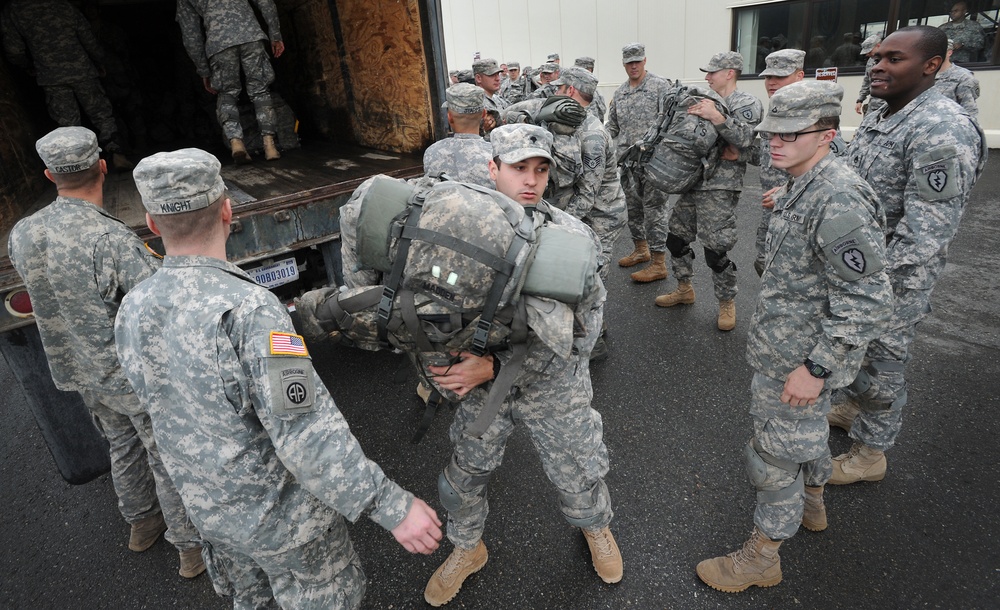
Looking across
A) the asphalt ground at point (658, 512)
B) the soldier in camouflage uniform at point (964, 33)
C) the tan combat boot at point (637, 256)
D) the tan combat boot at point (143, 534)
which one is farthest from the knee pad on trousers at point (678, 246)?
the soldier in camouflage uniform at point (964, 33)

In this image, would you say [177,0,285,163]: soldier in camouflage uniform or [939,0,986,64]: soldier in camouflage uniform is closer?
[177,0,285,163]: soldier in camouflage uniform

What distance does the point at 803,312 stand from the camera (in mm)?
1892

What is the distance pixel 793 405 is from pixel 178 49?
25.2ft

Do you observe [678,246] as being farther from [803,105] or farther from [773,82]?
[803,105]

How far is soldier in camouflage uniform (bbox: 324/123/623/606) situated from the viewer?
5.74 ft

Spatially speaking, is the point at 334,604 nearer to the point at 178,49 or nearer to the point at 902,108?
the point at 902,108

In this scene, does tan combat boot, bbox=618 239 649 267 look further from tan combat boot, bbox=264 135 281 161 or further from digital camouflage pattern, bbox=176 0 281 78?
digital camouflage pattern, bbox=176 0 281 78

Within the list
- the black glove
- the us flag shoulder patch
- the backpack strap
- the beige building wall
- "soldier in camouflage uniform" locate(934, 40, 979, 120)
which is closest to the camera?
the us flag shoulder patch

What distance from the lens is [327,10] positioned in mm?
4727

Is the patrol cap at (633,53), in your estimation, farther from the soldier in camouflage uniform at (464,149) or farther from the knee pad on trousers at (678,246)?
the soldier in camouflage uniform at (464,149)

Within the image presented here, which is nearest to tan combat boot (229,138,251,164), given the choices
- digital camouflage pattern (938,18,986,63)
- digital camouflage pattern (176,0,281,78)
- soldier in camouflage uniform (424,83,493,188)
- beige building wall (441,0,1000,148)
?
digital camouflage pattern (176,0,281,78)

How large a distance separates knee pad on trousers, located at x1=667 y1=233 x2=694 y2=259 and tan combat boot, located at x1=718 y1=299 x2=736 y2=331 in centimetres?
46

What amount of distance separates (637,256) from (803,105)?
135 inches

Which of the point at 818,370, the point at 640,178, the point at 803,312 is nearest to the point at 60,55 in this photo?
the point at 640,178
